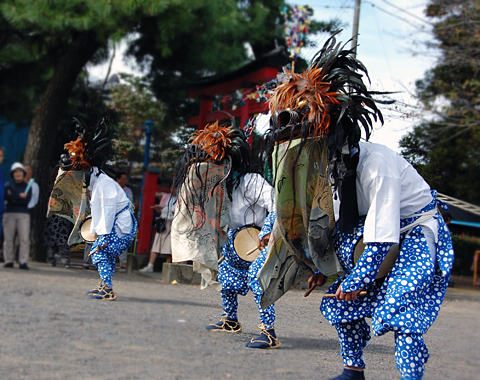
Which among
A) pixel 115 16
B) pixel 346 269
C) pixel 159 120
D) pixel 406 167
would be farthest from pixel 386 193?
pixel 159 120

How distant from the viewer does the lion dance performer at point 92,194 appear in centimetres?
217

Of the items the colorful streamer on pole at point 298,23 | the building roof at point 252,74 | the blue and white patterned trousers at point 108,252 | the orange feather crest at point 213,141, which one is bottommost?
the blue and white patterned trousers at point 108,252

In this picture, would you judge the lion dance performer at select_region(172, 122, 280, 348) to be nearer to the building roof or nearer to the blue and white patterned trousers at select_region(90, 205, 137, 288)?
the blue and white patterned trousers at select_region(90, 205, 137, 288)

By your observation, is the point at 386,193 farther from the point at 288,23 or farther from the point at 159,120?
the point at 288,23

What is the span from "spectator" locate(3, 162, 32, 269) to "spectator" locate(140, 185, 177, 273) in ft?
2.73

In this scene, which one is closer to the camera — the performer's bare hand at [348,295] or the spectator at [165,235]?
the performer's bare hand at [348,295]

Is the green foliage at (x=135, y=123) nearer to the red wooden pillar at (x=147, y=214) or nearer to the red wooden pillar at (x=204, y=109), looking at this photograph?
the red wooden pillar at (x=147, y=214)

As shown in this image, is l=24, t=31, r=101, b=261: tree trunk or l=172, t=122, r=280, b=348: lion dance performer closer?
l=24, t=31, r=101, b=261: tree trunk

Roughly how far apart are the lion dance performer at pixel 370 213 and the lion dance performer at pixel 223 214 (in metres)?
0.77

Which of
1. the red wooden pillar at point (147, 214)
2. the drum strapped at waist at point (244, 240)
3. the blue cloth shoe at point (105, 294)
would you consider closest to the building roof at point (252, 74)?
the drum strapped at waist at point (244, 240)

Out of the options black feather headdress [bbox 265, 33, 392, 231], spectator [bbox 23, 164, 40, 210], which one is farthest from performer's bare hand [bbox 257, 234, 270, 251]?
spectator [bbox 23, 164, 40, 210]

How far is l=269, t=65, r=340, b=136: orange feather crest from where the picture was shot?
2.46 metres

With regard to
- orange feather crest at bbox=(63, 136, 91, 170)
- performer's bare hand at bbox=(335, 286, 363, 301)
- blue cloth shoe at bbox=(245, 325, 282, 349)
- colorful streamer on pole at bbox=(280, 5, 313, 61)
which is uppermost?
colorful streamer on pole at bbox=(280, 5, 313, 61)

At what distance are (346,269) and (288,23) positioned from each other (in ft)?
17.7
